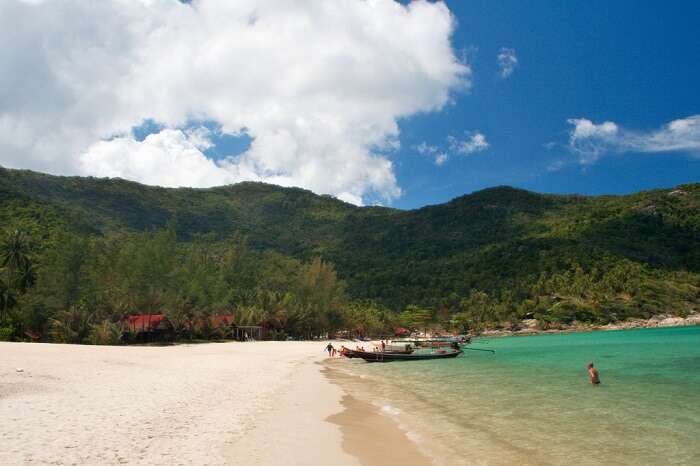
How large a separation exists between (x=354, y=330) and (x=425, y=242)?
3629 inches

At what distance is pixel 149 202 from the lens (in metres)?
187

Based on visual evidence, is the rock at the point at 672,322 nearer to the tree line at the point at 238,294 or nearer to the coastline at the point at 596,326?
the coastline at the point at 596,326

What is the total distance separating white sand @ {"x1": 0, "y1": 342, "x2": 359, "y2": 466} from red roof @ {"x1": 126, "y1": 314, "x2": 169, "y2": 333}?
3020 centimetres

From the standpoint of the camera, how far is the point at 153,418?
11.1 metres

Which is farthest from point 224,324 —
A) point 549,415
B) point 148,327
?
point 549,415

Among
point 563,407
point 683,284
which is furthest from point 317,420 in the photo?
point 683,284

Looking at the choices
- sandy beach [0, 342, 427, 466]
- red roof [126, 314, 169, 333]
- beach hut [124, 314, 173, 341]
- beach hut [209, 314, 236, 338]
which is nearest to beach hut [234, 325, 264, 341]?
beach hut [209, 314, 236, 338]

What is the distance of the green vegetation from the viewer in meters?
48.5

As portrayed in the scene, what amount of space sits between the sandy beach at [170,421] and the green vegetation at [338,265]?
29.5 metres

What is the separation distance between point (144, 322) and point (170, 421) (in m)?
45.5

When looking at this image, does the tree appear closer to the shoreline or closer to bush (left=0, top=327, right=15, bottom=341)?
bush (left=0, top=327, right=15, bottom=341)

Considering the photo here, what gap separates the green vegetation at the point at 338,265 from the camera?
48500 millimetres

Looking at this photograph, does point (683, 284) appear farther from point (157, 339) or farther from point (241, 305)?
point (157, 339)

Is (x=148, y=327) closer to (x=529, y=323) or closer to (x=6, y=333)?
(x=6, y=333)
